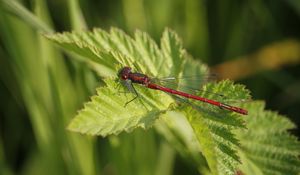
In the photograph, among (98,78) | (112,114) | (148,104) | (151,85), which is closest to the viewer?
(112,114)

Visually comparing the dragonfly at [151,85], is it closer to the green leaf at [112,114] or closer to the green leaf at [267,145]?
the green leaf at [112,114]

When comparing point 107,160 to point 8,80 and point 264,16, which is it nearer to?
point 8,80

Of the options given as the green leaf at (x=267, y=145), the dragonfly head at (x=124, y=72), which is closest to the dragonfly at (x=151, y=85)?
the dragonfly head at (x=124, y=72)

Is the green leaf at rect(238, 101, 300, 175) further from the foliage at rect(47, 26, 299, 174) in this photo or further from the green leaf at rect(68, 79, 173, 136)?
the green leaf at rect(68, 79, 173, 136)

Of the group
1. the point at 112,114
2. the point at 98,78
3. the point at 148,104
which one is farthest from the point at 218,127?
the point at 98,78

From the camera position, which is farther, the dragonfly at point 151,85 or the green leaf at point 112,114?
the dragonfly at point 151,85

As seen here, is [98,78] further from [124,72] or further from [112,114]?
[112,114]

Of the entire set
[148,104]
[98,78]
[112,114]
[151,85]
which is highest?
[98,78]

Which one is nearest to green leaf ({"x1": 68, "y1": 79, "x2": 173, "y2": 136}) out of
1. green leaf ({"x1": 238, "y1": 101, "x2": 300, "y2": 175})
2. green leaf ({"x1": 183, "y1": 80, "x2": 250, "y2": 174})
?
green leaf ({"x1": 183, "y1": 80, "x2": 250, "y2": 174})
